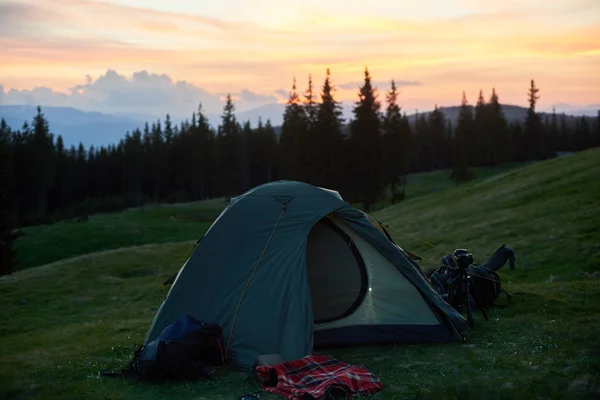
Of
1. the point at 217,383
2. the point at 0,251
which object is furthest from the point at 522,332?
the point at 0,251

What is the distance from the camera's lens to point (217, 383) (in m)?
7.56

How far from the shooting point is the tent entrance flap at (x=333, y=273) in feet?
31.8

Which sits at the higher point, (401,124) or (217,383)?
(401,124)

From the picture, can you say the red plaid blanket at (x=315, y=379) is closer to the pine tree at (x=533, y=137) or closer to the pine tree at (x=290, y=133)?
the pine tree at (x=290, y=133)

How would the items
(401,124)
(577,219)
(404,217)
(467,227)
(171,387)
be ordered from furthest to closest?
(401,124)
(404,217)
(467,227)
(577,219)
(171,387)

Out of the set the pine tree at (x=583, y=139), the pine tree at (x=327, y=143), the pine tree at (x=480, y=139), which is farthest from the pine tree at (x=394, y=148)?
the pine tree at (x=583, y=139)

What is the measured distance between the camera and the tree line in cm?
4903

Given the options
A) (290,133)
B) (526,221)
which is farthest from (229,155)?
(526,221)

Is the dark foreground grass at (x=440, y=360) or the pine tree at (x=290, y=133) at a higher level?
the pine tree at (x=290, y=133)

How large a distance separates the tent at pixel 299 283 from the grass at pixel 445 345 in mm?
509

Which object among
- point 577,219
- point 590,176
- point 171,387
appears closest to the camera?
point 171,387

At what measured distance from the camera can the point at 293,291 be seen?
8578mm

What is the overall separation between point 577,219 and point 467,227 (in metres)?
5.28

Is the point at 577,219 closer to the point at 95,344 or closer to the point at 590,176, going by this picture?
the point at 590,176
